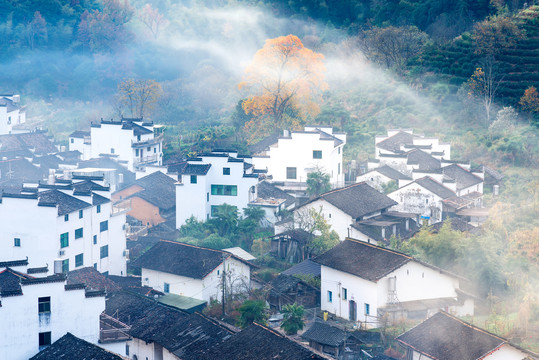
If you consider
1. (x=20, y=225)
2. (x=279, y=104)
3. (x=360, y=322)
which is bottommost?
(x=360, y=322)

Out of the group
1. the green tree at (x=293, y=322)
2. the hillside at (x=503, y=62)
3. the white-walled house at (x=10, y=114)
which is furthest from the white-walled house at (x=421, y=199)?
the white-walled house at (x=10, y=114)

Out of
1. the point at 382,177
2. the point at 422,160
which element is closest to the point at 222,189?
the point at 382,177

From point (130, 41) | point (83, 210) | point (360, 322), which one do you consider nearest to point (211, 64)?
point (130, 41)

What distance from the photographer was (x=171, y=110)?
58.5 metres

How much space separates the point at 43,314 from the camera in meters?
20.1

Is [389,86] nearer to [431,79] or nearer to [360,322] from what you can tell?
[431,79]

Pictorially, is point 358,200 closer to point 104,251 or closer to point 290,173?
point 290,173

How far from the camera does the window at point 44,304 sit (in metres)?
20.0

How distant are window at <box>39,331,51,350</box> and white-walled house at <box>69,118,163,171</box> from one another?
2502 cm

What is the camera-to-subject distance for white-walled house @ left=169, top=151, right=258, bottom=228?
35.9 metres

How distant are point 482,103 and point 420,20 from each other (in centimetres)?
1613

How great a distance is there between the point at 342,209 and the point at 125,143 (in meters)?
17.2

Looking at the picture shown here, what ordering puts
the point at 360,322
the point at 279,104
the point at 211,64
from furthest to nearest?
the point at 211,64, the point at 279,104, the point at 360,322

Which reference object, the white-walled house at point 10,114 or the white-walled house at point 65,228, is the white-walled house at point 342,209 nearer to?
the white-walled house at point 65,228
